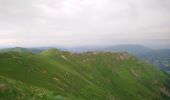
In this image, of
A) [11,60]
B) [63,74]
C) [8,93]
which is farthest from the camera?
[63,74]

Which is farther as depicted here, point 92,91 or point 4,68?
point 92,91

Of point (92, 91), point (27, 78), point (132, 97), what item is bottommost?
point (132, 97)

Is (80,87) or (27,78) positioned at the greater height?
(27,78)

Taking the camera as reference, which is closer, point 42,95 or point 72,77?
point 42,95

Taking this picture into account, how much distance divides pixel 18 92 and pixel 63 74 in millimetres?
92804

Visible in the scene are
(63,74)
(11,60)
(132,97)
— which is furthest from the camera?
(132,97)

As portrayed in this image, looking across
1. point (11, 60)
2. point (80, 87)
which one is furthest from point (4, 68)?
point (80, 87)

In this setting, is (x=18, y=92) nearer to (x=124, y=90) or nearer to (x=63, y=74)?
(x=63, y=74)

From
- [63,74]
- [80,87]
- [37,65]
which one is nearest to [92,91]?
[80,87]

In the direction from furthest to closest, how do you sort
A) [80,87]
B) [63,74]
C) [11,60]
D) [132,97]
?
[132,97]
[63,74]
[80,87]
[11,60]

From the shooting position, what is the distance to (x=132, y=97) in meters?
183

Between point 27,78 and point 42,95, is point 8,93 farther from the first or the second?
point 27,78

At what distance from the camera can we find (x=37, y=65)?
129m

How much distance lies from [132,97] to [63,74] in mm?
68047
